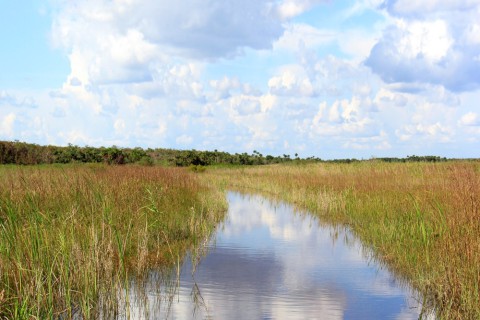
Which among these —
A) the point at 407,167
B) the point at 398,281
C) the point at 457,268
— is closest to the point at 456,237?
the point at 457,268

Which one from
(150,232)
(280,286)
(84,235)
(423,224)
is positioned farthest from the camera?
(150,232)

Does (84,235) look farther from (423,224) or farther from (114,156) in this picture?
(114,156)

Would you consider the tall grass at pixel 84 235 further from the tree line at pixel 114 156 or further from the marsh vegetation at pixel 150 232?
the tree line at pixel 114 156

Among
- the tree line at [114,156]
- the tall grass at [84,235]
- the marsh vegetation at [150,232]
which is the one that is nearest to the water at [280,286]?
the marsh vegetation at [150,232]

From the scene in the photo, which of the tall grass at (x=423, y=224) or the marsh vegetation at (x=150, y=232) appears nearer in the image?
the marsh vegetation at (x=150, y=232)

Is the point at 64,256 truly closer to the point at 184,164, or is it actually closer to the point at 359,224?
the point at 359,224

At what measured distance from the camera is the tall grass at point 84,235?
617 centimetres

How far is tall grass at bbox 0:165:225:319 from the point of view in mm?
6172

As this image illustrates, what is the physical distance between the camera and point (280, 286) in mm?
8547

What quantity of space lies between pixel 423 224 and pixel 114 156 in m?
46.4

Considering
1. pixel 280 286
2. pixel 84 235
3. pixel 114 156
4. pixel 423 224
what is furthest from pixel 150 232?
pixel 114 156

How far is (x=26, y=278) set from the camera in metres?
6.34

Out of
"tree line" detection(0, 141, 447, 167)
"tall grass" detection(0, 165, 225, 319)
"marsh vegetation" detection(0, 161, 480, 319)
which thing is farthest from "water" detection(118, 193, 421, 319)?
"tree line" detection(0, 141, 447, 167)

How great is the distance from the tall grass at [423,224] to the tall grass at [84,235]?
4.52 m
